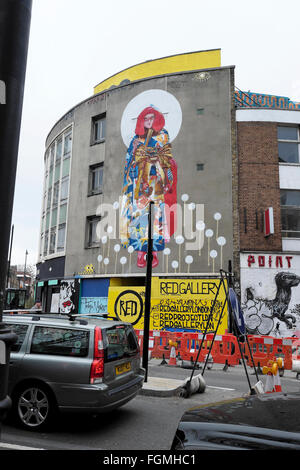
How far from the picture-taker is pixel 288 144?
19.2m

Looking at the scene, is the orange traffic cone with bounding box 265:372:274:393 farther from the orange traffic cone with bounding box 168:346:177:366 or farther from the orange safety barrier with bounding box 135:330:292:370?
the orange traffic cone with bounding box 168:346:177:366

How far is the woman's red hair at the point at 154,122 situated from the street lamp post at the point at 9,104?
1991 centimetres

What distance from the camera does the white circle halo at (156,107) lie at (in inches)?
810

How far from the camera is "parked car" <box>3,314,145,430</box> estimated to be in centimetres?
490

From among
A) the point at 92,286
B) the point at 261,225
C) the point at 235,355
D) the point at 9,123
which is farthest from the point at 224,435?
the point at 92,286

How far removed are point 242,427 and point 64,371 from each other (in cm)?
327

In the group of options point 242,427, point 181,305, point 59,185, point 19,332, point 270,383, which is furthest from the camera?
point 59,185

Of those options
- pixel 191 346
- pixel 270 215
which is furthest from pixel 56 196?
pixel 191 346

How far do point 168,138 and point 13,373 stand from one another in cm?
1748

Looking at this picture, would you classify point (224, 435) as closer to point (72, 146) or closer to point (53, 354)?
point (53, 354)

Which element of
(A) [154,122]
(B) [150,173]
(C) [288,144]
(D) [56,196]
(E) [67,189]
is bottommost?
(B) [150,173]

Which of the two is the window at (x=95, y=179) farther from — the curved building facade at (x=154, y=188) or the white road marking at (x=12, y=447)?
the white road marking at (x=12, y=447)

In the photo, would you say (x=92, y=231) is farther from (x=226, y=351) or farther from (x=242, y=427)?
(x=242, y=427)

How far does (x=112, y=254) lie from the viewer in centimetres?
2105
